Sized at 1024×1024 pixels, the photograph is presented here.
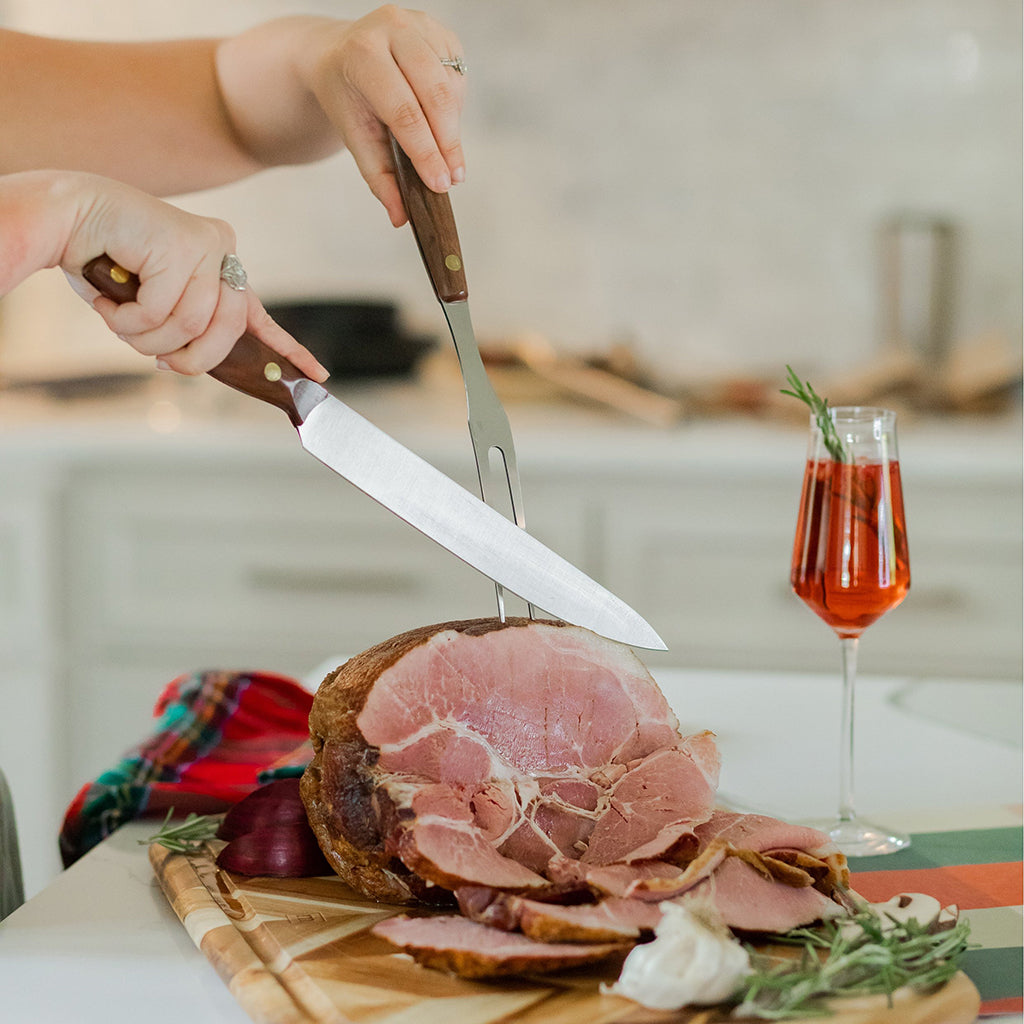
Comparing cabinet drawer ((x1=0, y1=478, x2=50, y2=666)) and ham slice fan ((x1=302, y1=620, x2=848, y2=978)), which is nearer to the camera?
ham slice fan ((x1=302, y1=620, x2=848, y2=978))

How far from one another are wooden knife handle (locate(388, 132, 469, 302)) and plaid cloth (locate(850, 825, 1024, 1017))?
0.51m

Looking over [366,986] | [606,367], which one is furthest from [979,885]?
[606,367]

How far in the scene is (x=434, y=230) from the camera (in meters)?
0.97

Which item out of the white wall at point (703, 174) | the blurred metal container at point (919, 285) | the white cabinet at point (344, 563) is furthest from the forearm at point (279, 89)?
the blurred metal container at point (919, 285)

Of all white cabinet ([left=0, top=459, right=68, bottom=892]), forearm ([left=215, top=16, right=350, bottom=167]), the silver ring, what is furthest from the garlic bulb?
white cabinet ([left=0, top=459, right=68, bottom=892])

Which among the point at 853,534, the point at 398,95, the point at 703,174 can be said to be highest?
the point at 703,174

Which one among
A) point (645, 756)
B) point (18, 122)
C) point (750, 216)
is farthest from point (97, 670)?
point (645, 756)

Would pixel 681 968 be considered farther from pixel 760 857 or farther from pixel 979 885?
pixel 979 885

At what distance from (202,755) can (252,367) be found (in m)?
0.40

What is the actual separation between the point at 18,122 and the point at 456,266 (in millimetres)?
560

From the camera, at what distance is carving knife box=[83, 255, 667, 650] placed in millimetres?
846

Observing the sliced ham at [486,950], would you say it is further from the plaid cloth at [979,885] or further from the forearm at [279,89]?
the forearm at [279,89]

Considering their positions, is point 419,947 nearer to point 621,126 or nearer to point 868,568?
point 868,568

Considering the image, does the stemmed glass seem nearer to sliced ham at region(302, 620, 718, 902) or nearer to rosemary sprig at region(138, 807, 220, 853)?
sliced ham at region(302, 620, 718, 902)
